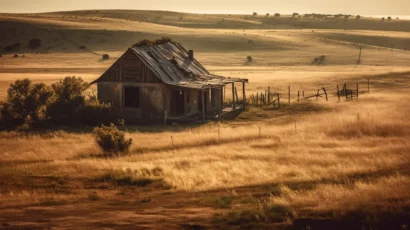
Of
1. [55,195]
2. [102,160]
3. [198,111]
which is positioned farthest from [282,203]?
[198,111]

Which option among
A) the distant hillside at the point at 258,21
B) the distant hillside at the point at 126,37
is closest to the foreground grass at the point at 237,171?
the distant hillside at the point at 126,37

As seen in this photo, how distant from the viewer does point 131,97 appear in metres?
36.6

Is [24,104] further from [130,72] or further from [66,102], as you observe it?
[130,72]

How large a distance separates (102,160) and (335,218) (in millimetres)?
11093

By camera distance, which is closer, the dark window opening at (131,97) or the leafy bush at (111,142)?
the leafy bush at (111,142)

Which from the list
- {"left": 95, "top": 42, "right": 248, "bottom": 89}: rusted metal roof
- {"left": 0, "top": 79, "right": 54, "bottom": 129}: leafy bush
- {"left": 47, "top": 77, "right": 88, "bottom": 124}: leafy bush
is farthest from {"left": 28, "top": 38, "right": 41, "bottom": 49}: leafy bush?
{"left": 0, "top": 79, "right": 54, "bottom": 129}: leafy bush

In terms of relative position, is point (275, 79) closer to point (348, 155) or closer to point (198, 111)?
point (198, 111)

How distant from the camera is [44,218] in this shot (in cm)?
1276

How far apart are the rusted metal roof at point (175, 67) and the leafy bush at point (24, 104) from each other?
538 centimetres

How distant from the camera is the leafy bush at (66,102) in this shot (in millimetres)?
33469

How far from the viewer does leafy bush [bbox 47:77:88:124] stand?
33469 mm

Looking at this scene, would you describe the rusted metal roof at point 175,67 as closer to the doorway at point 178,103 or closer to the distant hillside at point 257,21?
the doorway at point 178,103

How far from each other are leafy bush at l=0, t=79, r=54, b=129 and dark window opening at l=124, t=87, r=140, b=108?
12.9 feet

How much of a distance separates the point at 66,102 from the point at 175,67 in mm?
7465
